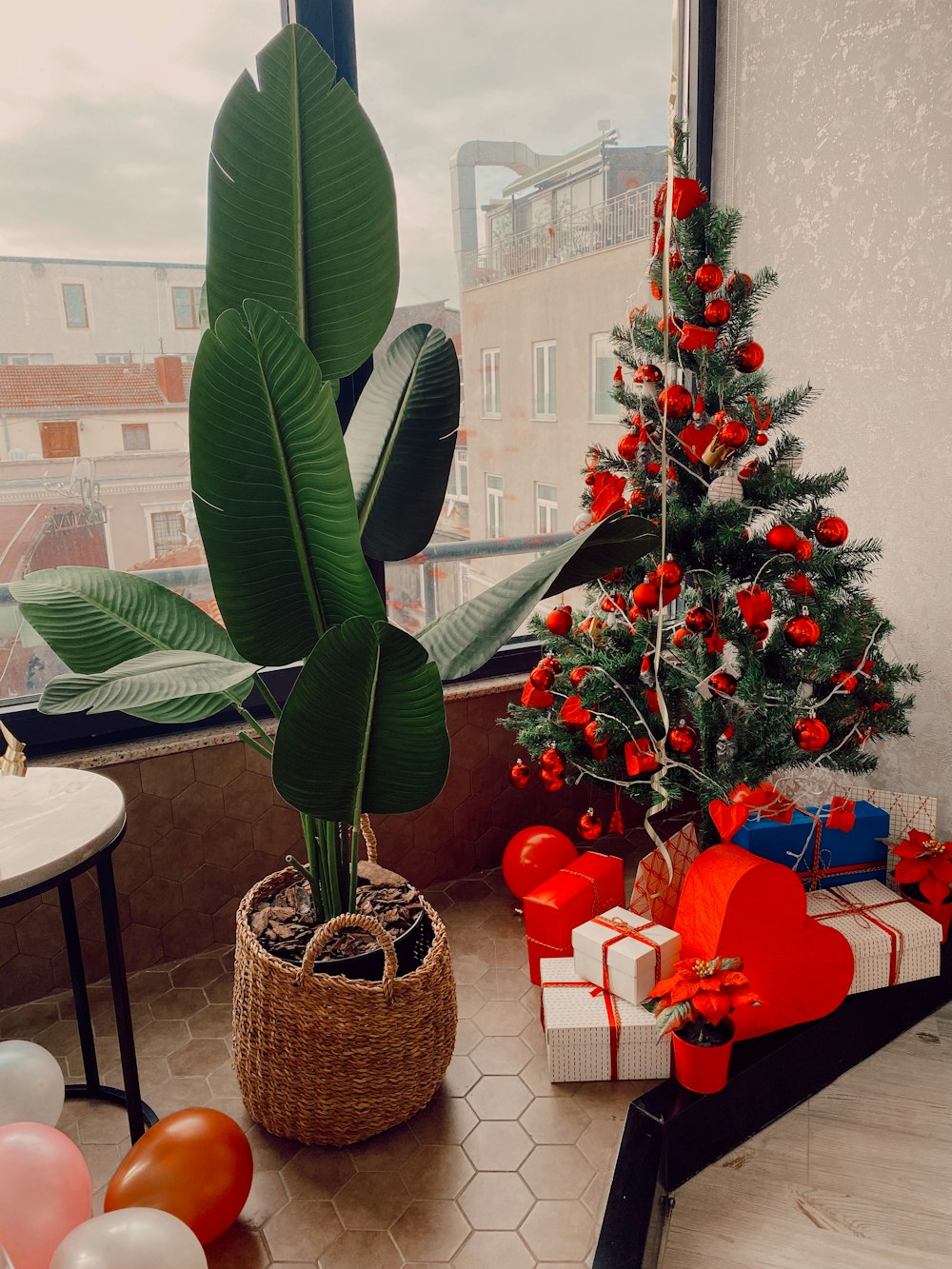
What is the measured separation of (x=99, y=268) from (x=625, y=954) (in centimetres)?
144

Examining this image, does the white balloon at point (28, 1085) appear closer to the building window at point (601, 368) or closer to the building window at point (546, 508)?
the building window at point (546, 508)

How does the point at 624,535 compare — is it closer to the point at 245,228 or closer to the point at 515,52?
the point at 245,228

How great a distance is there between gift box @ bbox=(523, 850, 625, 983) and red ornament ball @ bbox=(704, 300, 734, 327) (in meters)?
0.97

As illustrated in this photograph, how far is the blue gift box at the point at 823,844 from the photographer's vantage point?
1757mm

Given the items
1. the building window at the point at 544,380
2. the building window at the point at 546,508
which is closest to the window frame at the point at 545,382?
the building window at the point at 544,380

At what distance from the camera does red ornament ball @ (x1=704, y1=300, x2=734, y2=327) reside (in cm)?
143

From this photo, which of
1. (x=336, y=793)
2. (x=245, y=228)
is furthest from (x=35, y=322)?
(x=336, y=793)

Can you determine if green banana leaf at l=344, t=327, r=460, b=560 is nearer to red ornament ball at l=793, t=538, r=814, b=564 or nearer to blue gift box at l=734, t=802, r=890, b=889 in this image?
red ornament ball at l=793, t=538, r=814, b=564

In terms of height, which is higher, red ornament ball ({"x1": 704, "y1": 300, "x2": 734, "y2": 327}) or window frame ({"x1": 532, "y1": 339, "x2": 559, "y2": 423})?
red ornament ball ({"x1": 704, "y1": 300, "x2": 734, "y2": 327})

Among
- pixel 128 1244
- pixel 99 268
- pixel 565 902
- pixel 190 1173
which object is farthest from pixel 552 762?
pixel 99 268

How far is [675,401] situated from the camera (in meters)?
1.46

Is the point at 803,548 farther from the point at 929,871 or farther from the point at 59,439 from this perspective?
the point at 59,439

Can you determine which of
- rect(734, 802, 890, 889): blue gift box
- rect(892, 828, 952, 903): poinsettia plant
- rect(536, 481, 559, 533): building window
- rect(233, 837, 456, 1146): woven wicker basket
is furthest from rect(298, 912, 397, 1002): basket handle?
rect(536, 481, 559, 533): building window

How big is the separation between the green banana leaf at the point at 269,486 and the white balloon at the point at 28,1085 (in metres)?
Answer: 0.58
